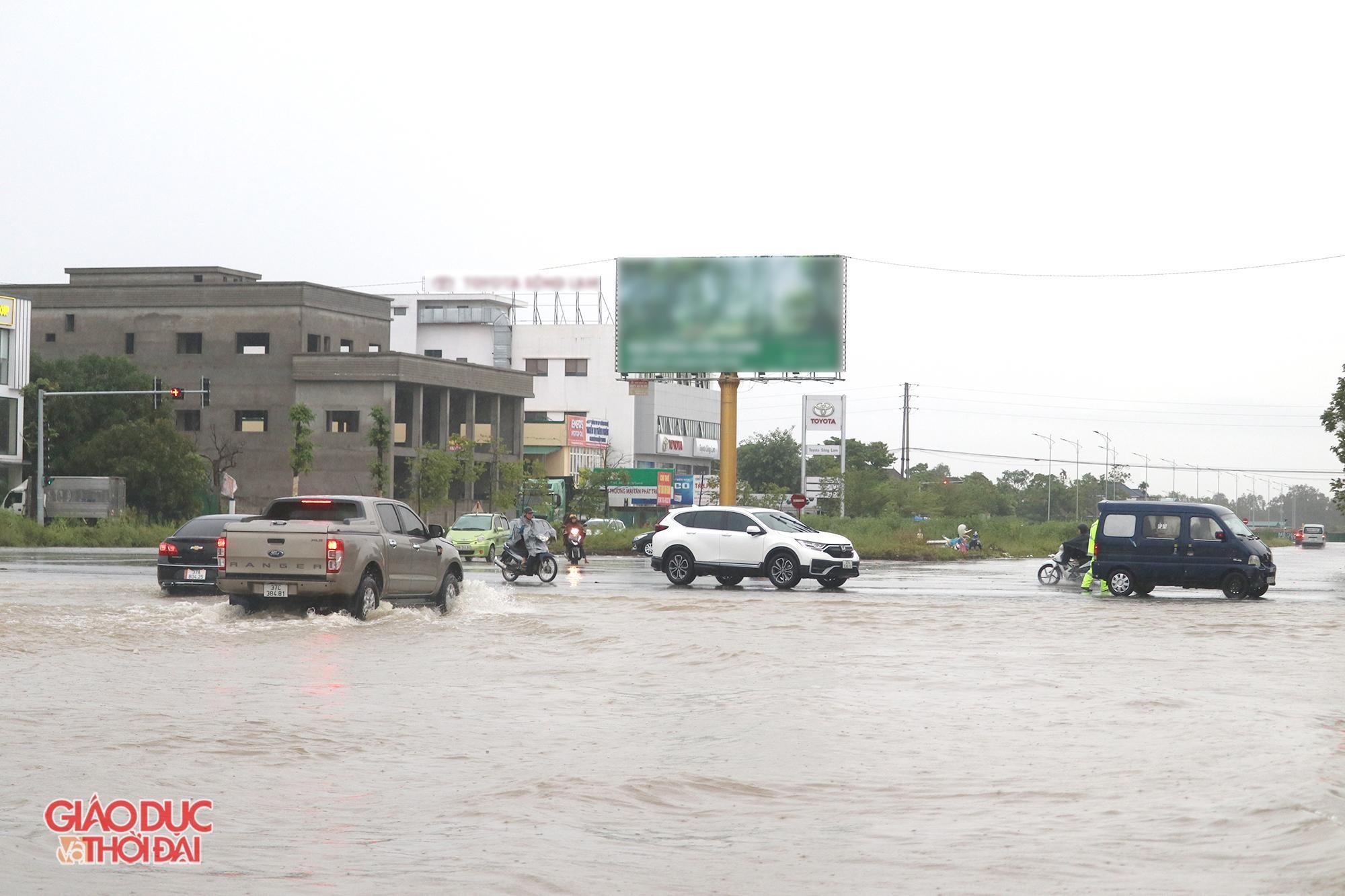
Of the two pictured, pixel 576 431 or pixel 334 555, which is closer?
pixel 334 555

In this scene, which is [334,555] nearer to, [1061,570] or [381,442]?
[1061,570]

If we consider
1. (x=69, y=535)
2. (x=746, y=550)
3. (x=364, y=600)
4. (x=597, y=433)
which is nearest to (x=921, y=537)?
(x=746, y=550)

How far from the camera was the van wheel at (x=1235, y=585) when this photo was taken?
31203 mm

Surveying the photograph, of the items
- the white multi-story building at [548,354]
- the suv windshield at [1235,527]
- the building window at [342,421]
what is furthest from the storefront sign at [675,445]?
the suv windshield at [1235,527]

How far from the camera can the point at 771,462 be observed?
142250 millimetres

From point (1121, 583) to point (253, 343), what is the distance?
72.2 m

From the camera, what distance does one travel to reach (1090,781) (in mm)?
10320

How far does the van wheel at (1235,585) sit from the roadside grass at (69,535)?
37340mm

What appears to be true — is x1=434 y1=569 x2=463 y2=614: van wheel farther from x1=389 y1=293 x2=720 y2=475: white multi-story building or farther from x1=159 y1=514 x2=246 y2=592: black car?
x1=389 y1=293 x2=720 y2=475: white multi-story building

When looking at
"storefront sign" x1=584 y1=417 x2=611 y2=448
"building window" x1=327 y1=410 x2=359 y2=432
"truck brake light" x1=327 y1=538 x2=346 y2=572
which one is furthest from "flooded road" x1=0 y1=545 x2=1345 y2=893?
→ "storefront sign" x1=584 y1=417 x2=611 y2=448

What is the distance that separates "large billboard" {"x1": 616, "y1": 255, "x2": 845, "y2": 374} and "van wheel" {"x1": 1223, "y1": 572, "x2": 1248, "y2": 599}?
25.0 metres

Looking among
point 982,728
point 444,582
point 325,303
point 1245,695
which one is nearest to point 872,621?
point 444,582

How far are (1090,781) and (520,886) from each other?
445 centimetres

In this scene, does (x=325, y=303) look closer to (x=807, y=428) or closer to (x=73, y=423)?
(x=73, y=423)
